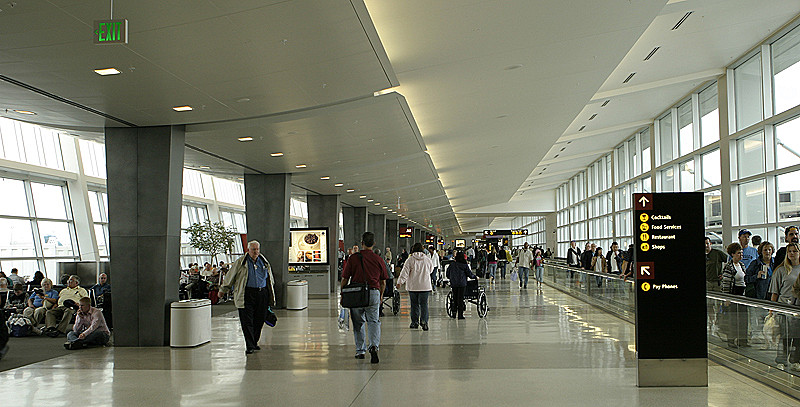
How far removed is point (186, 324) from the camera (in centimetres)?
1134

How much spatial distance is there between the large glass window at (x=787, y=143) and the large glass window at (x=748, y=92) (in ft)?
3.13

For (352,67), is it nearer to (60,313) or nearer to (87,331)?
(87,331)

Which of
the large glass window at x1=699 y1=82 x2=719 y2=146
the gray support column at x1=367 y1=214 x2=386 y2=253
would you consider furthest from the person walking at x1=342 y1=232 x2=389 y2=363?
the gray support column at x1=367 y1=214 x2=386 y2=253

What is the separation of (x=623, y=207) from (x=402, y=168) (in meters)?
13.5

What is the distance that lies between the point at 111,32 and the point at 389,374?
508cm

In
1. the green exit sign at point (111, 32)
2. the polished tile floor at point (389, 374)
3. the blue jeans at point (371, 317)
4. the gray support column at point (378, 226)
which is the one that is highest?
the green exit sign at point (111, 32)

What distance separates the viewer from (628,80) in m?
18.8

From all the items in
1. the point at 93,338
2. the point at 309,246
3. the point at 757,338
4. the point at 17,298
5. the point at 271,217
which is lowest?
the point at 93,338

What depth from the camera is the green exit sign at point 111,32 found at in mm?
5156

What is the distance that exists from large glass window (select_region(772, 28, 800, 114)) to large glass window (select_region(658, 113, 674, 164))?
27.1 feet

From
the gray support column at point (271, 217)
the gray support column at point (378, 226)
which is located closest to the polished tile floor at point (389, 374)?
the gray support column at point (271, 217)

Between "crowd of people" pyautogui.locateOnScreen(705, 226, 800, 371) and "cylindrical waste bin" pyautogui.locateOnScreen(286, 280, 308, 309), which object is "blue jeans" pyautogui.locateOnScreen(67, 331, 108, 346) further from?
"crowd of people" pyautogui.locateOnScreen(705, 226, 800, 371)

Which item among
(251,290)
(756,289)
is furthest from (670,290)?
(251,290)

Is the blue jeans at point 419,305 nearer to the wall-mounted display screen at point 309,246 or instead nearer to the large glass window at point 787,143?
the large glass window at point 787,143
